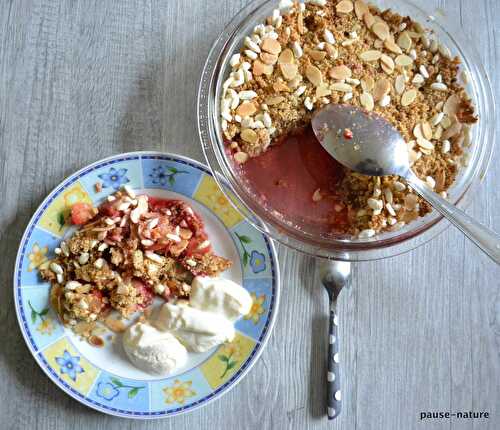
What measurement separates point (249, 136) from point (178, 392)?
648mm

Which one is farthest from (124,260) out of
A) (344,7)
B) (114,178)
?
(344,7)

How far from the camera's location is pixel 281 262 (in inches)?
52.7

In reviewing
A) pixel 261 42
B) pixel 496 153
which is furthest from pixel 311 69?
pixel 496 153

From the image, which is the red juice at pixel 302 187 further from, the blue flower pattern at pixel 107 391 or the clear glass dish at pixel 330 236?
the blue flower pattern at pixel 107 391

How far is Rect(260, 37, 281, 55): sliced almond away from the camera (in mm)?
1214

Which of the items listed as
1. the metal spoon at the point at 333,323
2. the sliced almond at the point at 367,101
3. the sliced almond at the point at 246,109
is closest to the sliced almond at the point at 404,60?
the sliced almond at the point at 367,101

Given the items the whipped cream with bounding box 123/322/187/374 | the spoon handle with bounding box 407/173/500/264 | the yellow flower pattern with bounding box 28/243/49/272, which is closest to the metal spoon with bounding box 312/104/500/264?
the spoon handle with bounding box 407/173/500/264

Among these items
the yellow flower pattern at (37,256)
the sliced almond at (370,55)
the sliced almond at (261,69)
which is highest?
the sliced almond at (370,55)

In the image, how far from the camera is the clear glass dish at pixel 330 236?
123cm

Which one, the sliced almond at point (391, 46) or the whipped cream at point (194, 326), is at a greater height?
the sliced almond at point (391, 46)

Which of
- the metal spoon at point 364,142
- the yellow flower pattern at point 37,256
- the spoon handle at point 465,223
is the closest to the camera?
the spoon handle at point 465,223

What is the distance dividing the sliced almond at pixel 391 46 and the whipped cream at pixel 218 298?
2.24ft

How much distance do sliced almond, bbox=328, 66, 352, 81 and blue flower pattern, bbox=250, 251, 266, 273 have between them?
0.46 m

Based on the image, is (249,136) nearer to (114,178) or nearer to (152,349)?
(114,178)
